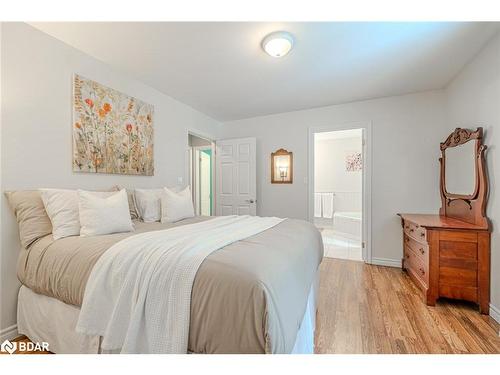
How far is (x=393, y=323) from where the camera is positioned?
1.85m

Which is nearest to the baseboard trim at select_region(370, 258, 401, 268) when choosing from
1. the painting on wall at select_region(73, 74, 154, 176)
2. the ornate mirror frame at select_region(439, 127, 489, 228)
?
the ornate mirror frame at select_region(439, 127, 489, 228)

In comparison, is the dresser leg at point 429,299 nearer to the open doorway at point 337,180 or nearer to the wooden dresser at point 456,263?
the wooden dresser at point 456,263

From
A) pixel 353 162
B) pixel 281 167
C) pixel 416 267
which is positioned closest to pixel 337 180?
pixel 353 162

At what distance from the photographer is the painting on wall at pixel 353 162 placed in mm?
5888

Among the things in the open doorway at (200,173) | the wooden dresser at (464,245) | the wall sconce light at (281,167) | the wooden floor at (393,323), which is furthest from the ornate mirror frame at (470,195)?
the open doorway at (200,173)

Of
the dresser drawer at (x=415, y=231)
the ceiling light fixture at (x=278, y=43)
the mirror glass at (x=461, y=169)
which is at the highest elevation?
the ceiling light fixture at (x=278, y=43)

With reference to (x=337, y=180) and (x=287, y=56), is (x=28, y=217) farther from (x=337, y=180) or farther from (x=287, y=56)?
(x=337, y=180)

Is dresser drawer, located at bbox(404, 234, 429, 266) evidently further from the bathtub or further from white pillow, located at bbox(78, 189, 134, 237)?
white pillow, located at bbox(78, 189, 134, 237)

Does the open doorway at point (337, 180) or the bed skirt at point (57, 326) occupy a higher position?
the open doorway at point (337, 180)

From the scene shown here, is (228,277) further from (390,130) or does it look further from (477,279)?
(390,130)

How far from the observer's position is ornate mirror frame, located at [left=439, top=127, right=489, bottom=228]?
2.11m

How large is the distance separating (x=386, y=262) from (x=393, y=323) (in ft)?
5.49

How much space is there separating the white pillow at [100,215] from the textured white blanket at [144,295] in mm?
506
